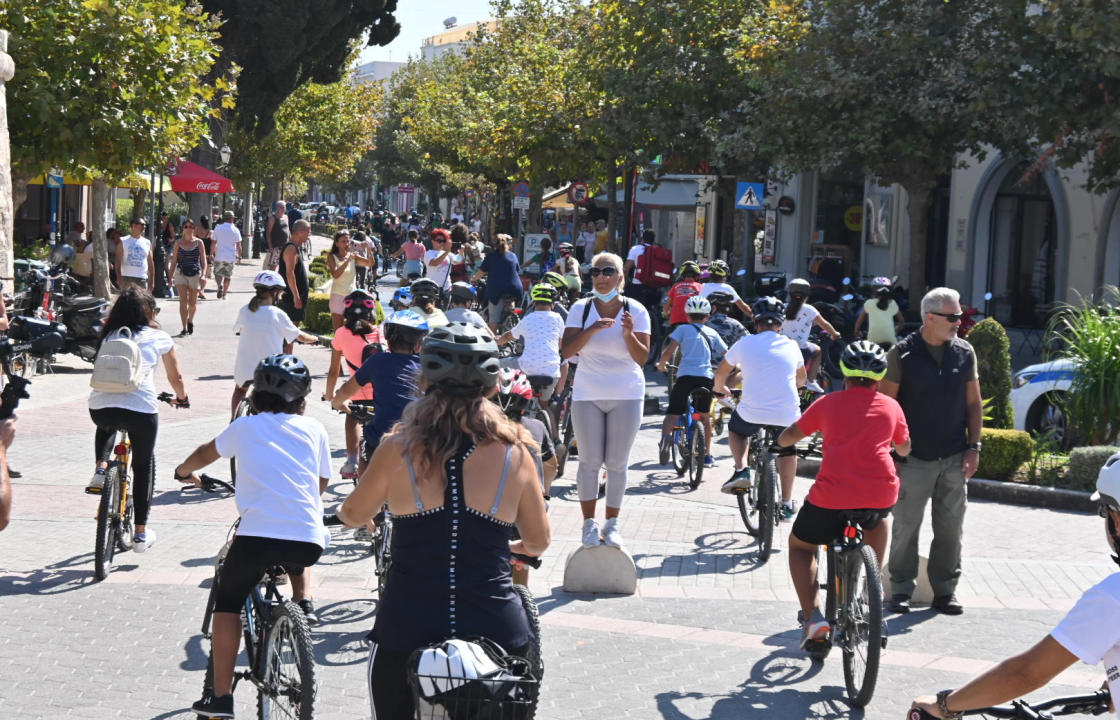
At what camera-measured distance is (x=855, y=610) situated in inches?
263

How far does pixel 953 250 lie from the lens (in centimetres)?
2881

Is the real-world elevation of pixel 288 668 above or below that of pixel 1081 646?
below

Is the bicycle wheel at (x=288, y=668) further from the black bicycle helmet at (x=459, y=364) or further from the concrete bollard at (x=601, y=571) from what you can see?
the concrete bollard at (x=601, y=571)

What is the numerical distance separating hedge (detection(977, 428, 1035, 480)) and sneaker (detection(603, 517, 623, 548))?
16.9 ft

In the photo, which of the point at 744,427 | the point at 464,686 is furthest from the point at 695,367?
the point at 464,686

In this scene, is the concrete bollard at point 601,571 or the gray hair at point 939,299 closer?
the gray hair at point 939,299

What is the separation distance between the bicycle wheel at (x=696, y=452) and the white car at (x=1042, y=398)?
357cm

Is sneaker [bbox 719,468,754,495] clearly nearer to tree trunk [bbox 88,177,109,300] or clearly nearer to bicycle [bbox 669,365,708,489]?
bicycle [bbox 669,365,708,489]

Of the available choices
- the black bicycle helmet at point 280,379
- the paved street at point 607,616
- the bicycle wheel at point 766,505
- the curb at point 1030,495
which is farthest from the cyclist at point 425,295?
the curb at point 1030,495

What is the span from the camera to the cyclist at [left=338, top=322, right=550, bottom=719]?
154 inches

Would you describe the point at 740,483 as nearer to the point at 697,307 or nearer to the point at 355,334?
the point at 697,307

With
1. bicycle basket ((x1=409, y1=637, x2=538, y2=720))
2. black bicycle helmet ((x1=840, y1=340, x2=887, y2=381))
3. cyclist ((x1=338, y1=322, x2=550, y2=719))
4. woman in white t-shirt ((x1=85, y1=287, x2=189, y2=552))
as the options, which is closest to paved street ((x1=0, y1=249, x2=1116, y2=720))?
woman in white t-shirt ((x1=85, y1=287, x2=189, y2=552))

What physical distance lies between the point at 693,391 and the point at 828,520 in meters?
5.49

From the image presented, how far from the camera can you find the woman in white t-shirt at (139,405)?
8500 millimetres
